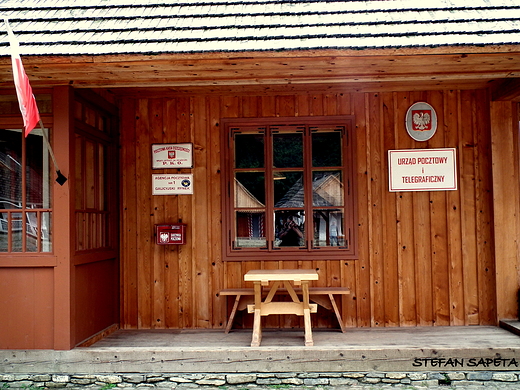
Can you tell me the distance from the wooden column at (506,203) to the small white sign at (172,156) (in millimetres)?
3491

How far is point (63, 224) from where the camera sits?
5.07 metres

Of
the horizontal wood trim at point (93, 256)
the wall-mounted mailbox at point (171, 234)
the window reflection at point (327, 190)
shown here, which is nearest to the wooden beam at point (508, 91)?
the window reflection at point (327, 190)

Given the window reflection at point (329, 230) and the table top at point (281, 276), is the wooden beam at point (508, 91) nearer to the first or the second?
the window reflection at point (329, 230)

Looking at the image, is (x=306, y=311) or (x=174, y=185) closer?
(x=306, y=311)

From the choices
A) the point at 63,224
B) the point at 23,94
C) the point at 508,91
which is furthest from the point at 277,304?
the point at 508,91

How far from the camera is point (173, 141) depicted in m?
6.32

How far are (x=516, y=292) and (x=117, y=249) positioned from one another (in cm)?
458

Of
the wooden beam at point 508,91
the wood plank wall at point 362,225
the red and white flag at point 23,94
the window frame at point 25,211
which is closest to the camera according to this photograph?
the red and white flag at point 23,94

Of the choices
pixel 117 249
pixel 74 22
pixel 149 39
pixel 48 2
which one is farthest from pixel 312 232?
pixel 48 2

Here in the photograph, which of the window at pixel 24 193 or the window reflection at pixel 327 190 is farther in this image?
the window reflection at pixel 327 190

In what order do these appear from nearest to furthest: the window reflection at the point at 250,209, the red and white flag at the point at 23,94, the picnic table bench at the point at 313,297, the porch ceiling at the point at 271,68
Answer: the red and white flag at the point at 23,94
the porch ceiling at the point at 271,68
the picnic table bench at the point at 313,297
the window reflection at the point at 250,209

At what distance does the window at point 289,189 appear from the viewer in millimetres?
6137

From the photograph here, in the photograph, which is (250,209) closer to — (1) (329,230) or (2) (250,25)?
(1) (329,230)

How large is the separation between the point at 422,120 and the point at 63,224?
4103mm
